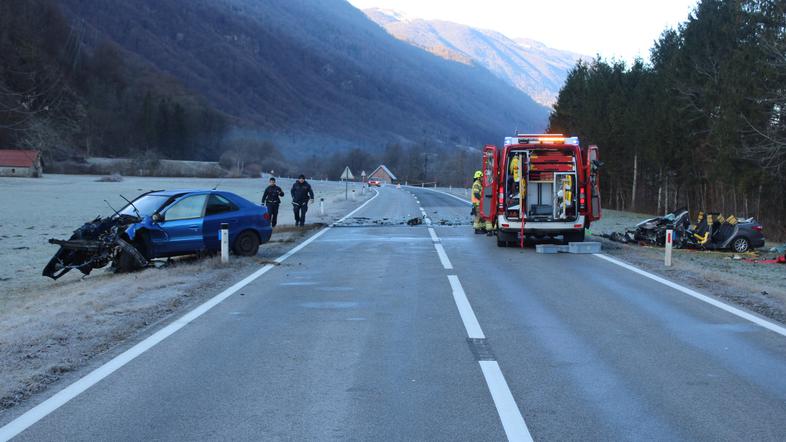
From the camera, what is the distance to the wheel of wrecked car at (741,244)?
20.8 meters

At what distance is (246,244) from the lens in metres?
17.2

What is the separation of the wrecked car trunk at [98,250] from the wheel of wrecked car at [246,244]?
7.56 ft

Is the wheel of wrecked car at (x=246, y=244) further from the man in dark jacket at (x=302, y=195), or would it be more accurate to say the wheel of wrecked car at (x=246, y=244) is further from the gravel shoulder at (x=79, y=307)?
the man in dark jacket at (x=302, y=195)

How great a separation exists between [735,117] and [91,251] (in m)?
25.5

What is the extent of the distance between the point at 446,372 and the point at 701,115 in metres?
35.4

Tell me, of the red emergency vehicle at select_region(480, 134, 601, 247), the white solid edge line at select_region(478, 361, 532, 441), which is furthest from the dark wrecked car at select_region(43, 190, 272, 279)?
the white solid edge line at select_region(478, 361, 532, 441)

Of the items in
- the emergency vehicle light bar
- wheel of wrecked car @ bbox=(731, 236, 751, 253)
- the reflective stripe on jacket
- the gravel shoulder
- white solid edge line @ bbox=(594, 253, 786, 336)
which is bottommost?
the gravel shoulder

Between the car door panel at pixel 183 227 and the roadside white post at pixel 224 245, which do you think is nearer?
the car door panel at pixel 183 227

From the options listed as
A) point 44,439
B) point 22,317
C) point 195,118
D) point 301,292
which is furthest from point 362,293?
point 195,118

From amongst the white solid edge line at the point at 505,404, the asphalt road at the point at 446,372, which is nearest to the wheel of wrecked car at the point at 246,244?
the asphalt road at the point at 446,372

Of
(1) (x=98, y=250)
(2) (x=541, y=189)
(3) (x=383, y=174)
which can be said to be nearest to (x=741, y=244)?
(2) (x=541, y=189)

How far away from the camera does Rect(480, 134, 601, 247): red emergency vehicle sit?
64.1 feet

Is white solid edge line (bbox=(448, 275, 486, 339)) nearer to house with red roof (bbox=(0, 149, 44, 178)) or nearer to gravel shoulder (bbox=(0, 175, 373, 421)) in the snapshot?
gravel shoulder (bbox=(0, 175, 373, 421))

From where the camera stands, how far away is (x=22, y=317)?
1113 cm
